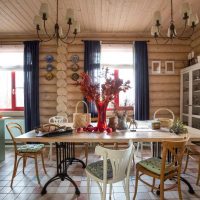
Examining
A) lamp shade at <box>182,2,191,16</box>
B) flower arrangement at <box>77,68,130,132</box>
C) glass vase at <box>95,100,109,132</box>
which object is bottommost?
glass vase at <box>95,100,109,132</box>

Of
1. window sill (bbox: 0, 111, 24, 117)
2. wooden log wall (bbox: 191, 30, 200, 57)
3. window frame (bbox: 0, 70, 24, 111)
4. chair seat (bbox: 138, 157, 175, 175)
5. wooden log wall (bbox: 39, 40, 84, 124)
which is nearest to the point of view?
chair seat (bbox: 138, 157, 175, 175)

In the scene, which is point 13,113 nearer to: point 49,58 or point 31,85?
point 31,85

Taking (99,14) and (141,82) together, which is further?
(141,82)

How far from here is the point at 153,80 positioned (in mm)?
4754

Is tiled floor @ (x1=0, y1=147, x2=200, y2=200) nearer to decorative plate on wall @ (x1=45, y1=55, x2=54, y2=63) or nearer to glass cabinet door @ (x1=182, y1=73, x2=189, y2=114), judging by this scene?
glass cabinet door @ (x1=182, y1=73, x2=189, y2=114)

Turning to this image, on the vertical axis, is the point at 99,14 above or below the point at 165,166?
above

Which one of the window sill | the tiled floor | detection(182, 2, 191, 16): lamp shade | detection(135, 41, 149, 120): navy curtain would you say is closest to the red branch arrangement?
detection(182, 2, 191, 16): lamp shade

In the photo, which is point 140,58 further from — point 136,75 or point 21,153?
point 21,153

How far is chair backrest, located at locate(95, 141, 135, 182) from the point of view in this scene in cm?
171

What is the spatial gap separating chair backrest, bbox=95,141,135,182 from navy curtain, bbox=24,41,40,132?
3.20m

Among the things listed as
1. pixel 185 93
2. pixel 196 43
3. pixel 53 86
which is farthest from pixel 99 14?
pixel 185 93

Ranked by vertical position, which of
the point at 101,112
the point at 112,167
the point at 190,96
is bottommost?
the point at 112,167

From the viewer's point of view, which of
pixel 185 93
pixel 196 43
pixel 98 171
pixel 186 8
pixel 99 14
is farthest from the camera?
pixel 185 93

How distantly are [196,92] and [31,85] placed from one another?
368 centimetres
